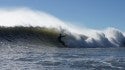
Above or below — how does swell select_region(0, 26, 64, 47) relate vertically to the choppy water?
above

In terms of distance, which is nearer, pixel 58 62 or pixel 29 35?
pixel 58 62

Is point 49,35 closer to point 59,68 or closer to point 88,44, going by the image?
point 88,44

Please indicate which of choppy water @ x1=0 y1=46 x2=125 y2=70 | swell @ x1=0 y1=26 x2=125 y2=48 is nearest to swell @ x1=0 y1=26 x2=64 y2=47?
swell @ x1=0 y1=26 x2=125 y2=48

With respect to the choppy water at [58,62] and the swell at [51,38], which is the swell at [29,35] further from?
the choppy water at [58,62]

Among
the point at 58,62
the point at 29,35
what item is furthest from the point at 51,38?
the point at 58,62

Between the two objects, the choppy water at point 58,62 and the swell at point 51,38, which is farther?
the swell at point 51,38

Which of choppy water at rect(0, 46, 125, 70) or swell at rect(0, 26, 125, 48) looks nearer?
choppy water at rect(0, 46, 125, 70)

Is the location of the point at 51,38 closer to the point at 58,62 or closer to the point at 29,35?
the point at 29,35

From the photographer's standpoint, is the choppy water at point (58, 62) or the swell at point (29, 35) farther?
the swell at point (29, 35)

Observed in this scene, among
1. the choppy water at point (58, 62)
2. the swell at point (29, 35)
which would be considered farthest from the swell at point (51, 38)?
the choppy water at point (58, 62)

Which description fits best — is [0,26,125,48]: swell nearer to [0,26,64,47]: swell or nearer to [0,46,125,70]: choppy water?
[0,26,64,47]: swell

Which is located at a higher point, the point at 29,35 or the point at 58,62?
the point at 29,35

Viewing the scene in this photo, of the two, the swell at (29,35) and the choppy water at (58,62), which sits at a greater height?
the swell at (29,35)

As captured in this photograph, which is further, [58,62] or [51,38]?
[51,38]
